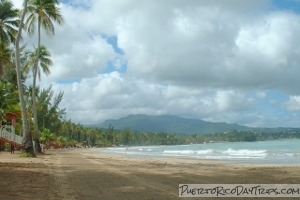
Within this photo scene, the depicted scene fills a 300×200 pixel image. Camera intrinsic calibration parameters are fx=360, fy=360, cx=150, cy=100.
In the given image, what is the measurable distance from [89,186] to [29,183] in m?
1.92

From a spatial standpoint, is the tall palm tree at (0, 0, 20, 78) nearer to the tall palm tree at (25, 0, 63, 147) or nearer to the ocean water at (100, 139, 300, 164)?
Result: the tall palm tree at (25, 0, 63, 147)

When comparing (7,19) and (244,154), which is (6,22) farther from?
(244,154)

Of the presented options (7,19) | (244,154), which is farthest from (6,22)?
(244,154)

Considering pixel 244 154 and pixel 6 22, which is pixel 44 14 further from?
pixel 244 154

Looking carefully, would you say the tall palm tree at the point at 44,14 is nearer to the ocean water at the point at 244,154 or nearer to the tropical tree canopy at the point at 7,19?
the tropical tree canopy at the point at 7,19

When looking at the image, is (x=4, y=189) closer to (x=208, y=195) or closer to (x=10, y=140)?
(x=208, y=195)

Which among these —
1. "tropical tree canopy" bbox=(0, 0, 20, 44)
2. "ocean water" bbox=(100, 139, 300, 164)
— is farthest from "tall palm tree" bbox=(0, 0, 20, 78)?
"ocean water" bbox=(100, 139, 300, 164)

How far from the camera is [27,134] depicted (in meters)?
23.8

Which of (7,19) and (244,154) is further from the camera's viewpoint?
(244,154)

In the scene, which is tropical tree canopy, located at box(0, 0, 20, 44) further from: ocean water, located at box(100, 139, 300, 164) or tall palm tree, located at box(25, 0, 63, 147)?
ocean water, located at box(100, 139, 300, 164)

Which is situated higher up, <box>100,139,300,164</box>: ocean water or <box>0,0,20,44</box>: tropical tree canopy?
<box>0,0,20,44</box>: tropical tree canopy

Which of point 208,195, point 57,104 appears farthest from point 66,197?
point 57,104

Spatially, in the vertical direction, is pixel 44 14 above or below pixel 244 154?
above

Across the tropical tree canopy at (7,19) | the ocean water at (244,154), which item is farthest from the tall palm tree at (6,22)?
the ocean water at (244,154)
